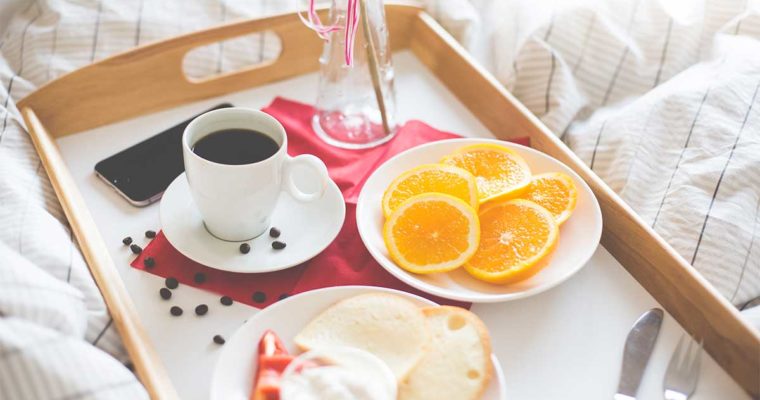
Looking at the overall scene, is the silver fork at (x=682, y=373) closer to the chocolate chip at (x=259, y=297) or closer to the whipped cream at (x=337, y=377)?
the whipped cream at (x=337, y=377)

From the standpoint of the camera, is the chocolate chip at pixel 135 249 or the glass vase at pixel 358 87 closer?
the chocolate chip at pixel 135 249

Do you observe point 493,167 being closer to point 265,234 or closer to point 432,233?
point 432,233

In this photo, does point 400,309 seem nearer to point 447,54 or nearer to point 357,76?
point 357,76

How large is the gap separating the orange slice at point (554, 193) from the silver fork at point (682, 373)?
0.72 ft

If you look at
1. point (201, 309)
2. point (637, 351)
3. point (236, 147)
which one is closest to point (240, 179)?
point (236, 147)

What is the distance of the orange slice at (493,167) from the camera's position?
978 millimetres

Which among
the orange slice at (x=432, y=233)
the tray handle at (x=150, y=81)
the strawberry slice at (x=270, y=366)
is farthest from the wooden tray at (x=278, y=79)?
the orange slice at (x=432, y=233)

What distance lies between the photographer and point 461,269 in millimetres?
924

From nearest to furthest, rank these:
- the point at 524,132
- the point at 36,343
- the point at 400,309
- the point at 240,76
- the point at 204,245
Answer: the point at 36,343 < the point at 400,309 < the point at 204,245 < the point at 524,132 < the point at 240,76

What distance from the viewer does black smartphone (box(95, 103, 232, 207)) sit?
3.37 feet

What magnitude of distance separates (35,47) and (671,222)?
42.1 inches

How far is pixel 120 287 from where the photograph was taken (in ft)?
2.93

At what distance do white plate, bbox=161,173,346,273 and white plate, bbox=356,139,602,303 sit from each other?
0.15 feet

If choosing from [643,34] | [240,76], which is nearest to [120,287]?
[240,76]
